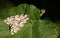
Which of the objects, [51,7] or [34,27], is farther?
[51,7]

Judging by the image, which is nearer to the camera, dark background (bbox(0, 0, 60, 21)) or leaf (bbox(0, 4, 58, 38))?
leaf (bbox(0, 4, 58, 38))

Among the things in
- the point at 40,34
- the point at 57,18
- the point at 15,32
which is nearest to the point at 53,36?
the point at 40,34

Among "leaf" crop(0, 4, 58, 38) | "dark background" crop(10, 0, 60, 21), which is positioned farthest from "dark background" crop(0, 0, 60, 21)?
"leaf" crop(0, 4, 58, 38)

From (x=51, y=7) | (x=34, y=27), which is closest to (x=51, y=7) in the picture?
(x=51, y=7)

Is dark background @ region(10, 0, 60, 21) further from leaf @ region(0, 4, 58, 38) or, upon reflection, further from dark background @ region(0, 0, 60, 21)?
leaf @ region(0, 4, 58, 38)

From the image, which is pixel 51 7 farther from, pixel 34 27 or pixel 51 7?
pixel 34 27

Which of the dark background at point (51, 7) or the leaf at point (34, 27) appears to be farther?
the dark background at point (51, 7)

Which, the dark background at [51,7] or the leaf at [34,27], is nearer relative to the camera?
the leaf at [34,27]

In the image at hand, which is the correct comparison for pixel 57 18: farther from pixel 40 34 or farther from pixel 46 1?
pixel 40 34

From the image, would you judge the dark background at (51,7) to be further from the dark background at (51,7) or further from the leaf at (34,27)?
the leaf at (34,27)

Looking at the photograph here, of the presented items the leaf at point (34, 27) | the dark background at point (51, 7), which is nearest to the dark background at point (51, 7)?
the dark background at point (51, 7)

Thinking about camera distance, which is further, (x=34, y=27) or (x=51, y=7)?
(x=51, y=7)
